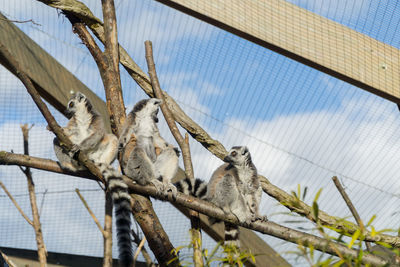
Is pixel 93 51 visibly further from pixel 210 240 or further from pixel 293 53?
pixel 210 240

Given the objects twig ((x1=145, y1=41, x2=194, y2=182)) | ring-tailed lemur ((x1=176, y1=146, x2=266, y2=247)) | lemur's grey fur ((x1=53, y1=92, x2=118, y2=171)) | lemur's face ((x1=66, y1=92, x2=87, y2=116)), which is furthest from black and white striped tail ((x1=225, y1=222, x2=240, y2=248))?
lemur's face ((x1=66, y1=92, x2=87, y2=116))

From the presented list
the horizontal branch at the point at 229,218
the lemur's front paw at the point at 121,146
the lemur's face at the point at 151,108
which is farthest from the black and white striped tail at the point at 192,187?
the lemur's face at the point at 151,108

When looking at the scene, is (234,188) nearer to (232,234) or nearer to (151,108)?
(232,234)

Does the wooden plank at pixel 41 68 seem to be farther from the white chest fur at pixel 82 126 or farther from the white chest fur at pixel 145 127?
the white chest fur at pixel 145 127

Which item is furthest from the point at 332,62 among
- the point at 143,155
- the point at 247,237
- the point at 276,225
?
the point at 247,237

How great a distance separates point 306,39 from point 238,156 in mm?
1195

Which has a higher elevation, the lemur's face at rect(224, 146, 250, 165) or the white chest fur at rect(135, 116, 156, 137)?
the white chest fur at rect(135, 116, 156, 137)

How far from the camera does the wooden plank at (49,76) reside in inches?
156

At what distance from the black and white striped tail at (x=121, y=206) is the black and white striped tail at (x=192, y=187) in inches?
24.9

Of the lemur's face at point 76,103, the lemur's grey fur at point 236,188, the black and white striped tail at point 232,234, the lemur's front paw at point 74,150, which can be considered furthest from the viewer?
the lemur's face at point 76,103

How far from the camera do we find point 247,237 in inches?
169

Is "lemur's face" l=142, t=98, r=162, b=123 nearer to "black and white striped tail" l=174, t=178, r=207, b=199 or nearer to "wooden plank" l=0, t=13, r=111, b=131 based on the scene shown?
"wooden plank" l=0, t=13, r=111, b=131

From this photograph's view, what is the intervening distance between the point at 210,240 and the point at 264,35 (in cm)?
237

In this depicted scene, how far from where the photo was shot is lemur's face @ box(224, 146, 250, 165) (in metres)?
3.70
